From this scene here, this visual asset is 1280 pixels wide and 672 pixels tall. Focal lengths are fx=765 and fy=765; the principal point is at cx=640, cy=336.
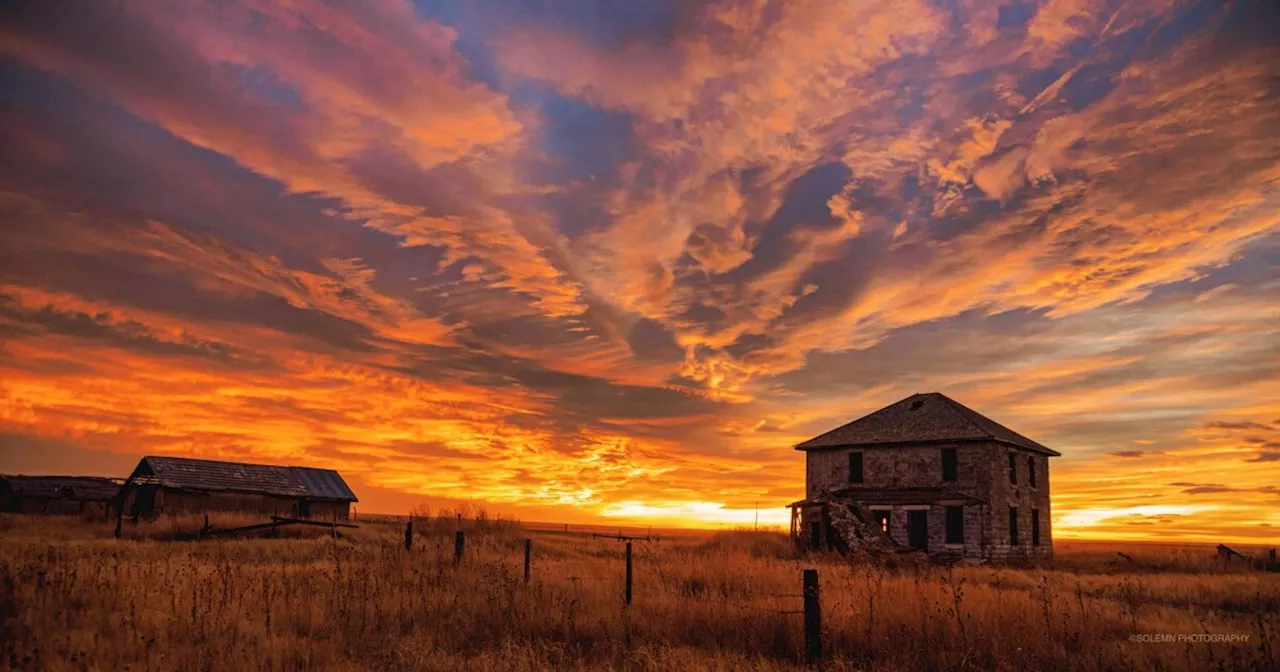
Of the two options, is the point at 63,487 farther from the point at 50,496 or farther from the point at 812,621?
the point at 812,621

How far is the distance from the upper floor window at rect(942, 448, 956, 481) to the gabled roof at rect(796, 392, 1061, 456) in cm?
66

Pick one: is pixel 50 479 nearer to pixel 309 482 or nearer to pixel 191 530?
pixel 309 482

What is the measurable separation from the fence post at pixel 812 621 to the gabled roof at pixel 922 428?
28259mm

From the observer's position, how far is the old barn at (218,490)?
41.6 metres

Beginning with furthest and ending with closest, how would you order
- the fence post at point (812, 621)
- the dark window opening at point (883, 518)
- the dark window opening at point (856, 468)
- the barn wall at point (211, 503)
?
the barn wall at point (211, 503) → the dark window opening at point (856, 468) → the dark window opening at point (883, 518) → the fence post at point (812, 621)

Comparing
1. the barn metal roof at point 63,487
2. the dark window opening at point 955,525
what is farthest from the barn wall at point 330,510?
the dark window opening at point 955,525

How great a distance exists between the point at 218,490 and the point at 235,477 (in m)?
1.66

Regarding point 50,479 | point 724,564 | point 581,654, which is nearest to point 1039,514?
point 724,564

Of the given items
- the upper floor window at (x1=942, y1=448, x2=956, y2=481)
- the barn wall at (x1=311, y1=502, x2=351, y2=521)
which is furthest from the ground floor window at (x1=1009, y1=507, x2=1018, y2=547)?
the barn wall at (x1=311, y1=502, x2=351, y2=521)

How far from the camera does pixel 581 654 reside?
1026 centimetres

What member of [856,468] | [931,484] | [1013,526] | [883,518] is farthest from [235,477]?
[1013,526]

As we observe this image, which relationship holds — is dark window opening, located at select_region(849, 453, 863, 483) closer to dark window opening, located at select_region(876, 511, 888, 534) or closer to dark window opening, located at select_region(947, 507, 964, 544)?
dark window opening, located at select_region(876, 511, 888, 534)

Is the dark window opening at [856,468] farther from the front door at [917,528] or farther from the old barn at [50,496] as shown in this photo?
the old barn at [50,496]

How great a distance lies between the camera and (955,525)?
35.4 meters
